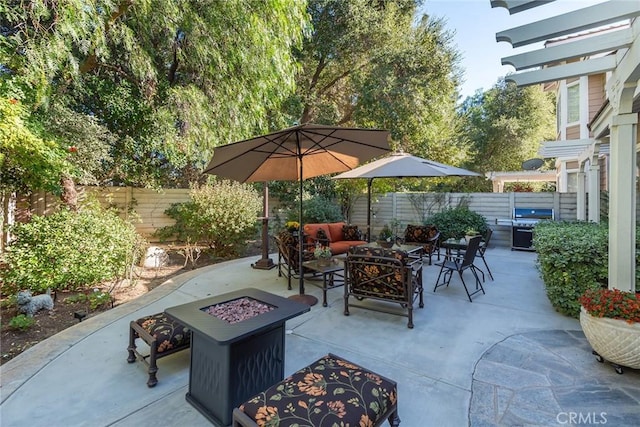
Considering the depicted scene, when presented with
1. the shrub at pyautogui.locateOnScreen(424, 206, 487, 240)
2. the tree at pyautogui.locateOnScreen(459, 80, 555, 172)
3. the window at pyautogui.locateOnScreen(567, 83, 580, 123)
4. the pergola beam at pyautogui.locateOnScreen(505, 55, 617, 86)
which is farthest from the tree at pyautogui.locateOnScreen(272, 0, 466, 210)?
the tree at pyautogui.locateOnScreen(459, 80, 555, 172)

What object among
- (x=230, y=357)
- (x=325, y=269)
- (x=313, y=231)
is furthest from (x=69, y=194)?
(x=230, y=357)

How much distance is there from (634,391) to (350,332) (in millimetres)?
2329

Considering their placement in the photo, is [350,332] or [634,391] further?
[350,332]

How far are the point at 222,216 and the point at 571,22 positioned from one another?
643 centimetres

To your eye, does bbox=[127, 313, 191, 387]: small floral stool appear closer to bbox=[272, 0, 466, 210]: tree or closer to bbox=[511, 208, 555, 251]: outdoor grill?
bbox=[272, 0, 466, 210]: tree

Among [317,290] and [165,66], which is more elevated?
[165,66]

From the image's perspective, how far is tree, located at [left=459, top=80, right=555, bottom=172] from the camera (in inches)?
619

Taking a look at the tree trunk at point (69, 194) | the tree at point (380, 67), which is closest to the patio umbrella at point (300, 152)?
the tree trunk at point (69, 194)

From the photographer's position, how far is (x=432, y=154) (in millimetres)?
11867

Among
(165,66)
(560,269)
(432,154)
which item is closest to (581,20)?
(560,269)

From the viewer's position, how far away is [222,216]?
6.92m

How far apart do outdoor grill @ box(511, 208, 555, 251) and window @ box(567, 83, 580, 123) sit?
363cm

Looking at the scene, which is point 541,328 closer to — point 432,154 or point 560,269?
point 560,269

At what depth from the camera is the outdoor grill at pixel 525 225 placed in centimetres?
816
